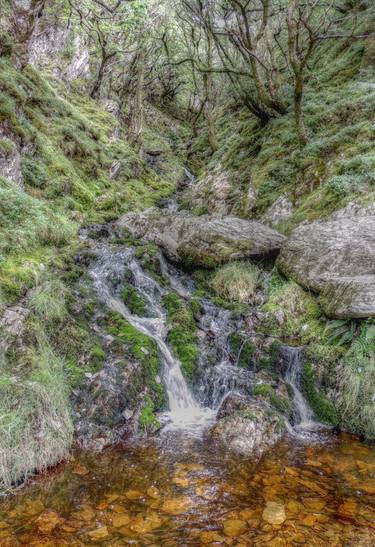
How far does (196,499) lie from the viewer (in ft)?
13.7

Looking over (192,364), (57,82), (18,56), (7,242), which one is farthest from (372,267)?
(57,82)

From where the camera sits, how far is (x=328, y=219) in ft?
28.6

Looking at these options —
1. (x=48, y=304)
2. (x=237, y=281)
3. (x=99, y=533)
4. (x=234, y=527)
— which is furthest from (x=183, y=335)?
(x=99, y=533)

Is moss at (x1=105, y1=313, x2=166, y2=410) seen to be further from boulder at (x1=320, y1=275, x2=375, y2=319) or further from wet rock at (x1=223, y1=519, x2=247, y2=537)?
boulder at (x1=320, y1=275, x2=375, y2=319)

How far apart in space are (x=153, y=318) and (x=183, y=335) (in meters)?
0.84

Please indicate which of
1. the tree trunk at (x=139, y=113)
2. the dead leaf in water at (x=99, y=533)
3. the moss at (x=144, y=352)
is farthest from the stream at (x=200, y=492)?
the tree trunk at (x=139, y=113)

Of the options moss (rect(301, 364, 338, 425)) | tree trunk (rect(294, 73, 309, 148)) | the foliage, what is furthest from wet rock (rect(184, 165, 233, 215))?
moss (rect(301, 364, 338, 425))

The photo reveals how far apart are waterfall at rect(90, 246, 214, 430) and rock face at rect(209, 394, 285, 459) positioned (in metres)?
0.42

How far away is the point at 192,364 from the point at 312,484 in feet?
9.15

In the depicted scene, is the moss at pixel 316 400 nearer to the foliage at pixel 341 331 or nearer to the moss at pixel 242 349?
the foliage at pixel 341 331

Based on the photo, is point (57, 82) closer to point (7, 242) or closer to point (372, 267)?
point (7, 242)

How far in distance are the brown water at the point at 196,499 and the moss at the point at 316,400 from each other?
0.69m

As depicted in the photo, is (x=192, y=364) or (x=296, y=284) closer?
(x=192, y=364)

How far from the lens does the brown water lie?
3.65m
